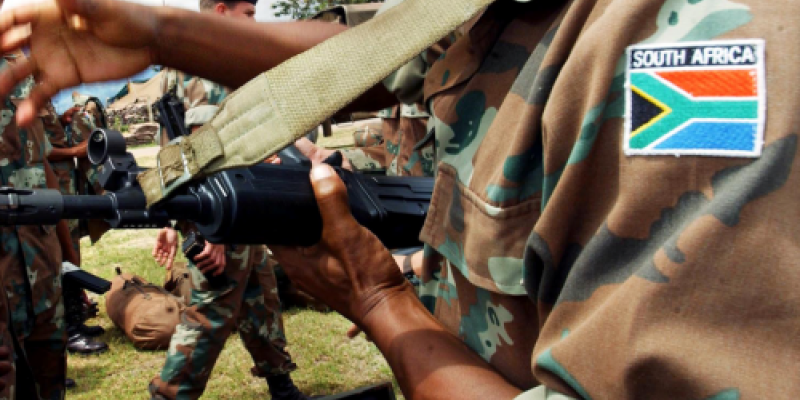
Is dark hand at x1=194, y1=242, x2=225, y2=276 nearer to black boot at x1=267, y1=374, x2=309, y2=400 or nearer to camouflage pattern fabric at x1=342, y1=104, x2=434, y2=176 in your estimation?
black boot at x1=267, y1=374, x2=309, y2=400

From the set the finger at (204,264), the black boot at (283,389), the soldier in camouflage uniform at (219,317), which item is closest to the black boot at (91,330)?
the soldier in camouflage uniform at (219,317)

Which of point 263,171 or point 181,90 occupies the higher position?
point 263,171

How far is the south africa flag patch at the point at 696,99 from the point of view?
706mm

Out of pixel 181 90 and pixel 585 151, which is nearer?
pixel 585 151

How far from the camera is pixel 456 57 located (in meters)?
1.20

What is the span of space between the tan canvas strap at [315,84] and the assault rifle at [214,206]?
0.33 feet

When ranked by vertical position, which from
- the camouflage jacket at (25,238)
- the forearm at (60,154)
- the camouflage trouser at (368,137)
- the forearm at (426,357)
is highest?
the forearm at (426,357)

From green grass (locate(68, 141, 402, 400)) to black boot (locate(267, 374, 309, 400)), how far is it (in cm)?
16

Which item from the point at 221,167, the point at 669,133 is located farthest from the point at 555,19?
the point at 221,167

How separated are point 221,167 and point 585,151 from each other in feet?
2.11

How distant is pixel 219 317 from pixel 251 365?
3.03 ft

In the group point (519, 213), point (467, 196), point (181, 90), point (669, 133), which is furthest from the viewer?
point (181, 90)

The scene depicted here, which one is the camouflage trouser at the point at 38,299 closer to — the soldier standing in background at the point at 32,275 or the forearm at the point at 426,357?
the soldier standing in background at the point at 32,275

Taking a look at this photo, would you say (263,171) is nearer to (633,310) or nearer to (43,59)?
(43,59)
